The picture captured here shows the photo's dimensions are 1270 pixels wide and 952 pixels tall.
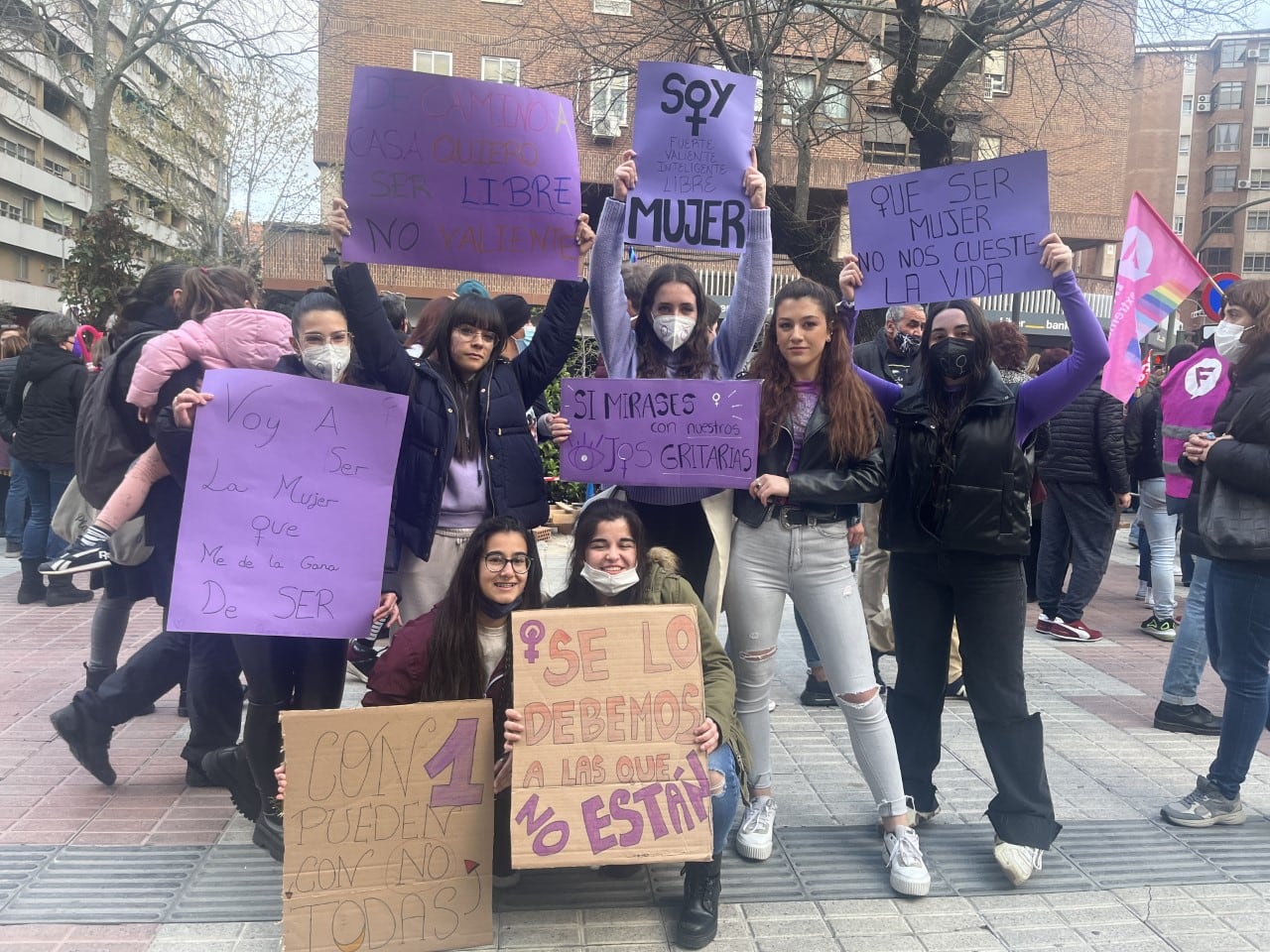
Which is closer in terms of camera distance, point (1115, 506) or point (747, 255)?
point (747, 255)

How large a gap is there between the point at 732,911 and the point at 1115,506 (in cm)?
530

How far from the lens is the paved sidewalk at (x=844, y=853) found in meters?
2.94

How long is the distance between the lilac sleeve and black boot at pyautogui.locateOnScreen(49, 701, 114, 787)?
3.60 meters

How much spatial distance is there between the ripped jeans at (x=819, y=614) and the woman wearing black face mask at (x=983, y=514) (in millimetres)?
284

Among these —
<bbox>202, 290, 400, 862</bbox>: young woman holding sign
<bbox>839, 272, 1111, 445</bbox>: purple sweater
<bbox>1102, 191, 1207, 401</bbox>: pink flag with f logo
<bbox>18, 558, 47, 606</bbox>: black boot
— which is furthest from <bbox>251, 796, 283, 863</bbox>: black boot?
<bbox>18, 558, 47, 606</bbox>: black boot

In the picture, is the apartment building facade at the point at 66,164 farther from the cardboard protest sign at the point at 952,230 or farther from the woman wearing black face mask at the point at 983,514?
the woman wearing black face mask at the point at 983,514

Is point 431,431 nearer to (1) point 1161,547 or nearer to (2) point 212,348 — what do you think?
(2) point 212,348

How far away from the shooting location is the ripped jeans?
131 inches

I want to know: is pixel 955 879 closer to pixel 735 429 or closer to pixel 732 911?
pixel 732 911

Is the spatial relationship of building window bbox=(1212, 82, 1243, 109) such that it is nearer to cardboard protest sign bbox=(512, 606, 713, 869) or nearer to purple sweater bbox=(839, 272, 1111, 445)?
purple sweater bbox=(839, 272, 1111, 445)

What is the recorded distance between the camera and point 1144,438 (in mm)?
7703

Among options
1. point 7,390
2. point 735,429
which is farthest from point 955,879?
point 7,390

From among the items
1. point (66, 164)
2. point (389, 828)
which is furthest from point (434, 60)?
point (66, 164)

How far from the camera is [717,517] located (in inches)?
134
